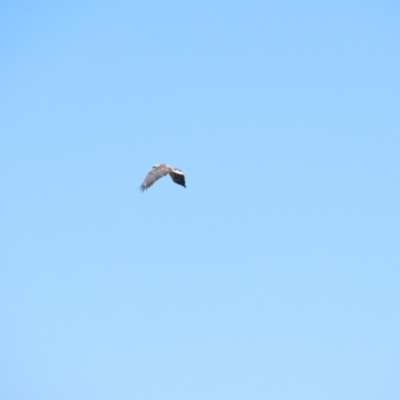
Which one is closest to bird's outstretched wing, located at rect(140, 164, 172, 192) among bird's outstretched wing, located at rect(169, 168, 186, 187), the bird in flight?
the bird in flight

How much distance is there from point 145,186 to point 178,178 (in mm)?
1742

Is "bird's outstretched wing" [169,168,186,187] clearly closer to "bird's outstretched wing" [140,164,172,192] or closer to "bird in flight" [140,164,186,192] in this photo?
"bird in flight" [140,164,186,192]

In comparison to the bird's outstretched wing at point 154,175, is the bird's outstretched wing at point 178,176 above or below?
below

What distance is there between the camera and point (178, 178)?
27797mm

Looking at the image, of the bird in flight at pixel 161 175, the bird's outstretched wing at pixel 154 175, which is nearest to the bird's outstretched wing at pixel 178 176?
the bird in flight at pixel 161 175

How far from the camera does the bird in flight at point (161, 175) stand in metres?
27.8

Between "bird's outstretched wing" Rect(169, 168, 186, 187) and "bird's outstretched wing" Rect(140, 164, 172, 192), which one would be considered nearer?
"bird's outstretched wing" Rect(169, 168, 186, 187)

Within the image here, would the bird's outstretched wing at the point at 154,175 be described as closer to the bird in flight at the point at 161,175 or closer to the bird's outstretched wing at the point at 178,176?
the bird in flight at the point at 161,175

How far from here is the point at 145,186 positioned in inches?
1112

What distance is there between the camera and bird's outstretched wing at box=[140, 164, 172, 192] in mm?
28109

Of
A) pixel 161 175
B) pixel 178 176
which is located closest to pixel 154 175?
pixel 161 175

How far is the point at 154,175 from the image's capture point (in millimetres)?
28219

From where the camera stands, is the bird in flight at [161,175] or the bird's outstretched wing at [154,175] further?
the bird's outstretched wing at [154,175]

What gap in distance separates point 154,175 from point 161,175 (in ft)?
1.13
